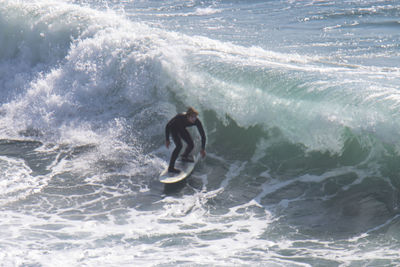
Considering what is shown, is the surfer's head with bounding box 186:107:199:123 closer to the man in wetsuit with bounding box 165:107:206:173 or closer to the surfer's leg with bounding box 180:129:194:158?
the man in wetsuit with bounding box 165:107:206:173

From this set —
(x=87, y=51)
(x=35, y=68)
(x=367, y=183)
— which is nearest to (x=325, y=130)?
(x=367, y=183)

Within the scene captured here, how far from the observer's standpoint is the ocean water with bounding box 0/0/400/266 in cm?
723

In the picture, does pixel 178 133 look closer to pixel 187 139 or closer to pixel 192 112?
pixel 187 139

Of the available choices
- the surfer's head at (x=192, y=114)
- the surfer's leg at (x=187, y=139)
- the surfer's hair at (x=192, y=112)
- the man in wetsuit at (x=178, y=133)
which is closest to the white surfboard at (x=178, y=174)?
the man in wetsuit at (x=178, y=133)

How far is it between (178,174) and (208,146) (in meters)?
1.74

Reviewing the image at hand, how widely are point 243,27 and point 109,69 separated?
25.0ft

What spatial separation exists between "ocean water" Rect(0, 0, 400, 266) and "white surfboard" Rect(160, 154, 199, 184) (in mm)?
155

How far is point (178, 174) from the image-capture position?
9633 mm

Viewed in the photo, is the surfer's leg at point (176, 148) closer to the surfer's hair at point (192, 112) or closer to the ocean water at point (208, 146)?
the ocean water at point (208, 146)

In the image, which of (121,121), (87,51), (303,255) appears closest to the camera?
(303,255)

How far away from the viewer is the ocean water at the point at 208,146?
7227mm

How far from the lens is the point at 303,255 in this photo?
6816 mm

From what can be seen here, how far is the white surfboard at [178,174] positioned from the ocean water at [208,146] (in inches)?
6.1

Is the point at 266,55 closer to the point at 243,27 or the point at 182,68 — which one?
the point at 182,68
